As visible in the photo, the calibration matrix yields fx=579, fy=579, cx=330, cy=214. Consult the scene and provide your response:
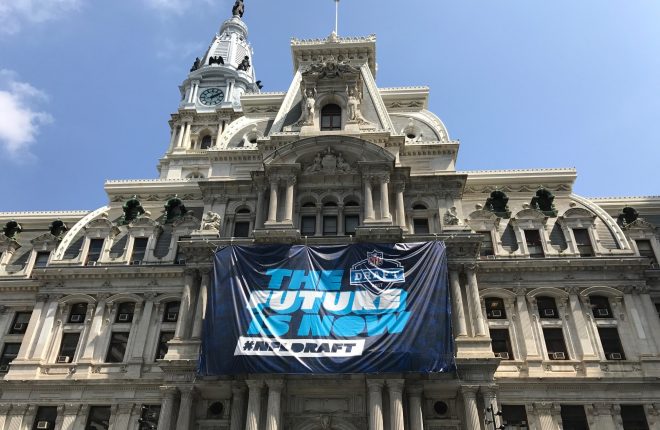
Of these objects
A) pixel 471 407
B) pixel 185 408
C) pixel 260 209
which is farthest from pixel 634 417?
pixel 260 209

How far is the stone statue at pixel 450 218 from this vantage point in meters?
36.3

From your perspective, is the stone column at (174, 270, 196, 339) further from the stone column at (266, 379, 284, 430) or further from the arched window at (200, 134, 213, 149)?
the arched window at (200, 134, 213, 149)

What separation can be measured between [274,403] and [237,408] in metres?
2.58

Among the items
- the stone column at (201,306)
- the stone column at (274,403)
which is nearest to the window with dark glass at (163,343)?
the stone column at (201,306)

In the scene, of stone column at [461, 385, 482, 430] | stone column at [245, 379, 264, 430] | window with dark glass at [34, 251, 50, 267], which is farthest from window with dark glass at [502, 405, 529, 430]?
window with dark glass at [34, 251, 50, 267]

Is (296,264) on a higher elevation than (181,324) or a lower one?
higher

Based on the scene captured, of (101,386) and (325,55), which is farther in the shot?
(325,55)

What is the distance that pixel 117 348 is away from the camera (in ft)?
121

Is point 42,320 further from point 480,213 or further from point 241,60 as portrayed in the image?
point 241,60

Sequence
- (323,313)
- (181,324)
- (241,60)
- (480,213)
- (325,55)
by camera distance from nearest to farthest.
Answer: (323,313) → (181,324) → (480,213) → (325,55) → (241,60)

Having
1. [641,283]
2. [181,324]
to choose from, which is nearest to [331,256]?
[181,324]

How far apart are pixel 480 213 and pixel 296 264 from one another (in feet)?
47.0

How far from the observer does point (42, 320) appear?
3781 centimetres

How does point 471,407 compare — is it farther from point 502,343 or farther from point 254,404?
point 254,404
